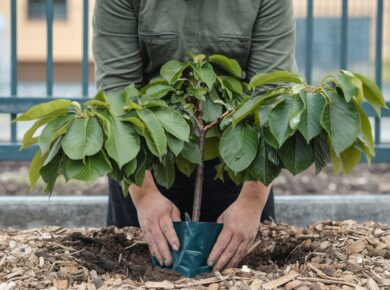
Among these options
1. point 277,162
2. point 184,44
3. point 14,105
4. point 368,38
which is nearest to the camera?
point 277,162

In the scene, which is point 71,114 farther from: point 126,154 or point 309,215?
point 309,215

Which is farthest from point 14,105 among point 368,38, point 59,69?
point 59,69

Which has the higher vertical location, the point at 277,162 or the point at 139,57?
the point at 139,57

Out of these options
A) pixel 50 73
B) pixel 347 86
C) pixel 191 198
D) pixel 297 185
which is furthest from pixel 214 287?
pixel 297 185

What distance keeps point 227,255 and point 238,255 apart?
7 cm

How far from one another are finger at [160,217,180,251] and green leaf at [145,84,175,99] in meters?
0.41

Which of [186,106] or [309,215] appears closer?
[186,106]

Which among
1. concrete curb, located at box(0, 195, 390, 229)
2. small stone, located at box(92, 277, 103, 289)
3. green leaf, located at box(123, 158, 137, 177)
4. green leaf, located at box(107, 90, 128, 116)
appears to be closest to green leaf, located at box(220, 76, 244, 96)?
green leaf, located at box(107, 90, 128, 116)

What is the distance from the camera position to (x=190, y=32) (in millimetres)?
2994

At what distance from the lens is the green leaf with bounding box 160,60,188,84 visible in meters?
2.53

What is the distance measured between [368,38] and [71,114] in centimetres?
986

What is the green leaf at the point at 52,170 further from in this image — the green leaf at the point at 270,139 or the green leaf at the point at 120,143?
the green leaf at the point at 270,139

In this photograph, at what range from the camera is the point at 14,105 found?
4.65m

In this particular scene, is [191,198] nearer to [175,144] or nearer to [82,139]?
[175,144]
